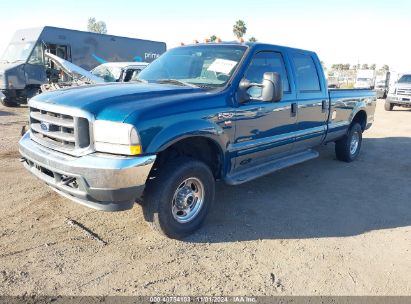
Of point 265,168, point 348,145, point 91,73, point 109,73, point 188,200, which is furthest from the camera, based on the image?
point 109,73

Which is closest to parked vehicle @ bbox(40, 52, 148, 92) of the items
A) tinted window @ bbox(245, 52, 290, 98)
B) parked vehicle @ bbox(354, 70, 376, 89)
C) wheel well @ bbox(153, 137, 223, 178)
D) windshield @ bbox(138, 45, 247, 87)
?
windshield @ bbox(138, 45, 247, 87)

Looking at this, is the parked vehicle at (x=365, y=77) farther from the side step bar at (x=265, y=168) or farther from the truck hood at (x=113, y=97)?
the truck hood at (x=113, y=97)

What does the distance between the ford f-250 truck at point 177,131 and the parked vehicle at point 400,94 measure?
13.3 meters

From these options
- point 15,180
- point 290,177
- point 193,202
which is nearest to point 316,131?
point 290,177

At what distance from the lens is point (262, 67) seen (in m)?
4.45

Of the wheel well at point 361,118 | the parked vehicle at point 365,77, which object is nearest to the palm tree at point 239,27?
the parked vehicle at point 365,77

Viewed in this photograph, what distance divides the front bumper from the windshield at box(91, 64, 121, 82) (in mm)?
8155

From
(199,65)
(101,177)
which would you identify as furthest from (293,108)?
(101,177)

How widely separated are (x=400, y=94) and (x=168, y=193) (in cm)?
1632

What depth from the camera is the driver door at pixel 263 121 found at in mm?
4047

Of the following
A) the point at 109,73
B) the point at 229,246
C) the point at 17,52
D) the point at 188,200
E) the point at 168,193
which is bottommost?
the point at 229,246

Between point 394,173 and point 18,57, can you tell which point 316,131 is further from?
point 18,57

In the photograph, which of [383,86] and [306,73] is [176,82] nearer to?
[306,73]

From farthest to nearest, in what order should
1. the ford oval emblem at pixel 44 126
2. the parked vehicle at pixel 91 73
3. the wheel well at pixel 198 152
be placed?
1. the parked vehicle at pixel 91 73
2. the wheel well at pixel 198 152
3. the ford oval emblem at pixel 44 126
